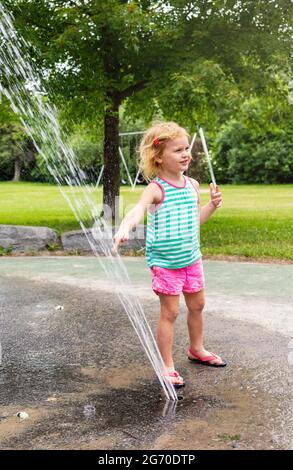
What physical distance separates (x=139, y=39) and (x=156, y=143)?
7.16m

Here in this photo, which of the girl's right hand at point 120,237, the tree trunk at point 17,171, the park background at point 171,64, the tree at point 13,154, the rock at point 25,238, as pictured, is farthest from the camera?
the tree trunk at point 17,171

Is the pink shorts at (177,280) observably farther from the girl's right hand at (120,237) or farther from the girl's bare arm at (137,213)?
the girl's right hand at (120,237)

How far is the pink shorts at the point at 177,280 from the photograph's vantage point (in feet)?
11.1

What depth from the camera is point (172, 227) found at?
3.35 metres

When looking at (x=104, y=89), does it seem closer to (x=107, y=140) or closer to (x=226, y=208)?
(x=107, y=140)

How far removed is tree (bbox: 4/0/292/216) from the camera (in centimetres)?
968

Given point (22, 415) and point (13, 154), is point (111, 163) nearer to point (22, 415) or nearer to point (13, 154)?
point (22, 415)

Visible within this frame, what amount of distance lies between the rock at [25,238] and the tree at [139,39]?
2313 millimetres

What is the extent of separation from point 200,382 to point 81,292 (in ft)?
8.26

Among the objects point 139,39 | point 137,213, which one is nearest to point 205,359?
point 137,213

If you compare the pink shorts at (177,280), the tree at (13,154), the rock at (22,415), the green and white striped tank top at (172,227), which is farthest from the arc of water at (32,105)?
the tree at (13,154)

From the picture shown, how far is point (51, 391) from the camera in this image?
3256 mm

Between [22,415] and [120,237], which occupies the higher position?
[120,237]

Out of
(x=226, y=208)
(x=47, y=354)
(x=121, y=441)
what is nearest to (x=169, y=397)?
(x=121, y=441)
